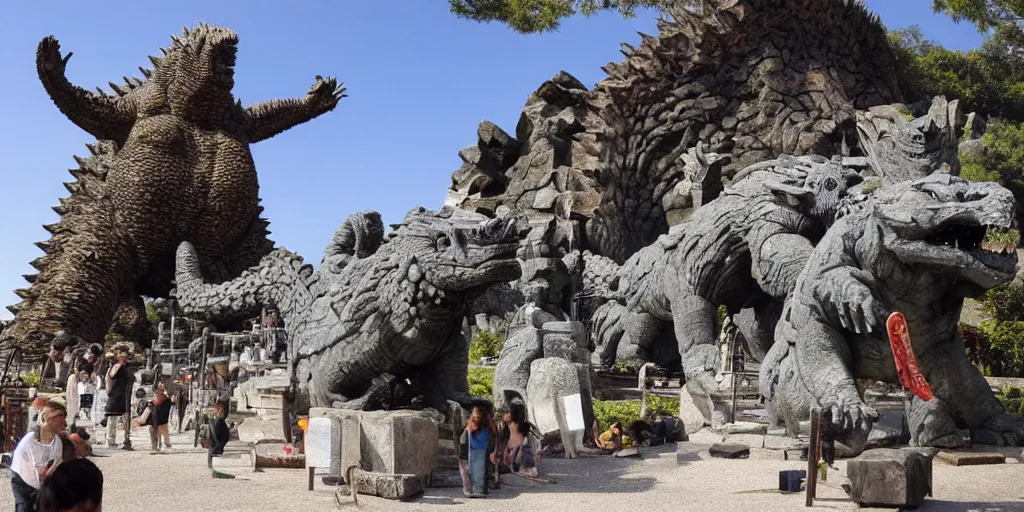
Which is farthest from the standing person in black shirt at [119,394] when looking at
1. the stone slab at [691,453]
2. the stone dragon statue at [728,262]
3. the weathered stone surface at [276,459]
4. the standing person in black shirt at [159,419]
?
the stone dragon statue at [728,262]

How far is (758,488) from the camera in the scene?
6.33m

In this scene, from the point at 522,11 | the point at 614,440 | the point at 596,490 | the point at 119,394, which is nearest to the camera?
the point at 596,490

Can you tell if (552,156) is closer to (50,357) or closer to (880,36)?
(880,36)

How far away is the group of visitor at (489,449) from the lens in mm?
6324

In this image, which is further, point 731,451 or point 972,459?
point 731,451

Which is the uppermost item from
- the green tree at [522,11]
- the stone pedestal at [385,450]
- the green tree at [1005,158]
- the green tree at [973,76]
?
the green tree at [522,11]

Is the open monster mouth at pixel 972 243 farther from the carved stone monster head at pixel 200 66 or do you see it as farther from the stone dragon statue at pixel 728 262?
the carved stone monster head at pixel 200 66

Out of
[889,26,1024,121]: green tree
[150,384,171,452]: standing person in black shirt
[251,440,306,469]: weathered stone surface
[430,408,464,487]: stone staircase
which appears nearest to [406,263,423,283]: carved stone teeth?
[430,408,464,487]: stone staircase

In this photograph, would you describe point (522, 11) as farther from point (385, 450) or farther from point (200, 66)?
point (385, 450)

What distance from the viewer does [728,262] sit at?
10320 mm

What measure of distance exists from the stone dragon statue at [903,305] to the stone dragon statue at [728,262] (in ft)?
6.26

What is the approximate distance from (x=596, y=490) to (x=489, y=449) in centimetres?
79

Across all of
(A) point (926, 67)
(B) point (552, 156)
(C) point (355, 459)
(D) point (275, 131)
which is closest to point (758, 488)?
(C) point (355, 459)

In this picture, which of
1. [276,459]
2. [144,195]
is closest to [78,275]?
[144,195]
